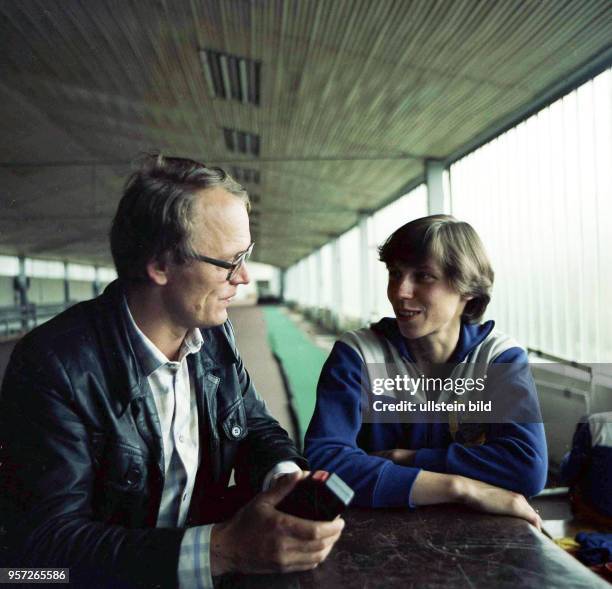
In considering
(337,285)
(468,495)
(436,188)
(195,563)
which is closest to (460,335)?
(468,495)

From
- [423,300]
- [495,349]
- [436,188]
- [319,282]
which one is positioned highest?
[436,188]

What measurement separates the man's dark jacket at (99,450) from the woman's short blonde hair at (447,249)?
50 centimetres

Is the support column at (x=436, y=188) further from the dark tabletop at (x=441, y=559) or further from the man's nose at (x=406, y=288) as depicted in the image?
the dark tabletop at (x=441, y=559)

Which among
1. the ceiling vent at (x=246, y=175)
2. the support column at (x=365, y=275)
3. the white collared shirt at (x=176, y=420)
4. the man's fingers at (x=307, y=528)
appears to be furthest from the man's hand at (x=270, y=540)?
the support column at (x=365, y=275)

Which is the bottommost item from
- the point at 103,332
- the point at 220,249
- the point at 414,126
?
the point at 103,332

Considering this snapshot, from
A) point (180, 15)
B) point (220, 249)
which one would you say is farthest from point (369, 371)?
point (180, 15)

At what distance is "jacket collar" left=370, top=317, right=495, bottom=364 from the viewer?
1.28 metres

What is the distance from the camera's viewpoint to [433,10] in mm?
2854

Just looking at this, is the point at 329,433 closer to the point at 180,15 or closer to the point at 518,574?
the point at 518,574

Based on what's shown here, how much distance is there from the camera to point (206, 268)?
41.0 inches

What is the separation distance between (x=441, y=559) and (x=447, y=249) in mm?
738

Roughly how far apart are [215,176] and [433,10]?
2.34 metres

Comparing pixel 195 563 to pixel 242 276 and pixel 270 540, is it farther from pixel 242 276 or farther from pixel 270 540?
pixel 242 276

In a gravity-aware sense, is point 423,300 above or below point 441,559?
above
